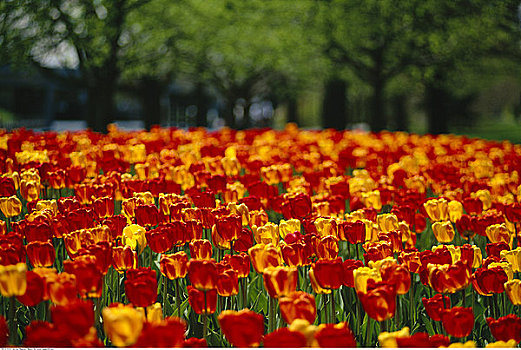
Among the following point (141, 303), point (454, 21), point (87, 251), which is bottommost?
point (141, 303)

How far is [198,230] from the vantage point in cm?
302

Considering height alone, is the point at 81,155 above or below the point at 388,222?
above

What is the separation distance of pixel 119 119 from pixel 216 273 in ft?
157

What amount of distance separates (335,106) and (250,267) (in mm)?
17708

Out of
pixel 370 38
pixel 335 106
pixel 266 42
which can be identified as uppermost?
pixel 266 42

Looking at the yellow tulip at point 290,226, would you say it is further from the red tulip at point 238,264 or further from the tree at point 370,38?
the tree at point 370,38

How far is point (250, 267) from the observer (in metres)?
3.49

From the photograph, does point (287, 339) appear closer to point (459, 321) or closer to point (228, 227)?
point (459, 321)

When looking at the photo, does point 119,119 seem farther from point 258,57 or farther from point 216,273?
point 216,273

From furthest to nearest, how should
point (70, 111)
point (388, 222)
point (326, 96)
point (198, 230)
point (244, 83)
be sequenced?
1. point (70, 111)
2. point (244, 83)
3. point (326, 96)
4. point (388, 222)
5. point (198, 230)

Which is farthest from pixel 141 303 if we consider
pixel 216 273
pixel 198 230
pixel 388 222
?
pixel 388 222

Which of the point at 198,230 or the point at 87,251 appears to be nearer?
the point at 87,251

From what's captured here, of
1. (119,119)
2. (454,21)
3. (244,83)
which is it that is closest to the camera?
(454,21)

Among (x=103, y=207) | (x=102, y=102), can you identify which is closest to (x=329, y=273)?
(x=103, y=207)
